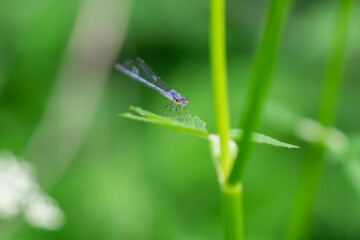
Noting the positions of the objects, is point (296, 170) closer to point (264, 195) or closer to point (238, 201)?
point (264, 195)

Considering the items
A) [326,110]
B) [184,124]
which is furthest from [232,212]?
[326,110]

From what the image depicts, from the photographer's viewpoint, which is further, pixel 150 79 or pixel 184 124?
pixel 150 79

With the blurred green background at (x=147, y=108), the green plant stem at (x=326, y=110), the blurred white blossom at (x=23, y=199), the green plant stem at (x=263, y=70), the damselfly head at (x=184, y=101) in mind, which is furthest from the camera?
the blurred green background at (x=147, y=108)

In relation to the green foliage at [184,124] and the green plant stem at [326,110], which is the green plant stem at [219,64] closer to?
the green foliage at [184,124]

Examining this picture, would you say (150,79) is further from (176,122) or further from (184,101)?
(176,122)

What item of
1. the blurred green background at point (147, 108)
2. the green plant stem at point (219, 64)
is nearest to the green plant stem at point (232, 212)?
the green plant stem at point (219, 64)

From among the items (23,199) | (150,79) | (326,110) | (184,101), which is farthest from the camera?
(23,199)

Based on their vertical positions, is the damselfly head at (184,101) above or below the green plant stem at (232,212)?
above
